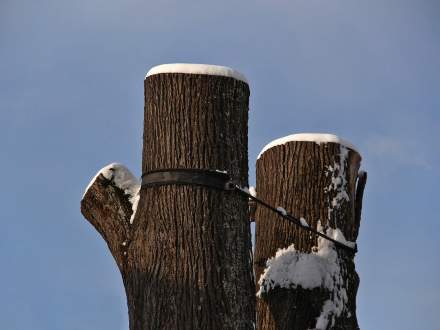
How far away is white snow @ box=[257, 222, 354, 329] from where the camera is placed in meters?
4.86

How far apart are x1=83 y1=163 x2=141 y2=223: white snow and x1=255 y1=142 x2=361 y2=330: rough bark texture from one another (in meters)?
1.08

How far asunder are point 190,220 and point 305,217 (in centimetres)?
129

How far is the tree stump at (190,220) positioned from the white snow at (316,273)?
34.3 inches

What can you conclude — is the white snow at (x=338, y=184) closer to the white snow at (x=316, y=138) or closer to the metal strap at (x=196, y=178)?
the white snow at (x=316, y=138)

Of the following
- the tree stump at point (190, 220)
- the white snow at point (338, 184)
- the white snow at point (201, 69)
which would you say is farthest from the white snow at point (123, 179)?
the white snow at point (338, 184)

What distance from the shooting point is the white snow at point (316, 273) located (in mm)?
4855

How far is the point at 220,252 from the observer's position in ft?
12.8

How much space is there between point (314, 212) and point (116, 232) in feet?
4.39

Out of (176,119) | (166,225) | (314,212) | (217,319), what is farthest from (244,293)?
(314,212)

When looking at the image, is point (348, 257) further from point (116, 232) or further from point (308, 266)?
point (116, 232)

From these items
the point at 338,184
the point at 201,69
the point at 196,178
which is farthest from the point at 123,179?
the point at 338,184

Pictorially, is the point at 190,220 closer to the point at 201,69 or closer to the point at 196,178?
the point at 196,178

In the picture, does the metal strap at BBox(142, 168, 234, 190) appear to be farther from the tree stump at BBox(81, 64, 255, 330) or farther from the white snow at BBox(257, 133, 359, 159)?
the white snow at BBox(257, 133, 359, 159)

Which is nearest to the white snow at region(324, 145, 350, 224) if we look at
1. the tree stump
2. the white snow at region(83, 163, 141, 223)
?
the tree stump
